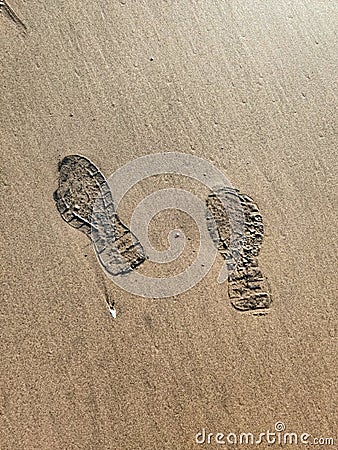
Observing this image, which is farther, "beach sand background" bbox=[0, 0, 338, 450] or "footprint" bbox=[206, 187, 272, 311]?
"footprint" bbox=[206, 187, 272, 311]

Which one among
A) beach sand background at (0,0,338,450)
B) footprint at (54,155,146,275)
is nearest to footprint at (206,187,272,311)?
beach sand background at (0,0,338,450)

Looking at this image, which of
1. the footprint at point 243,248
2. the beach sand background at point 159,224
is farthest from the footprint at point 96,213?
the footprint at point 243,248

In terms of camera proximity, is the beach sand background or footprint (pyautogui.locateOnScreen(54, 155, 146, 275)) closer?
the beach sand background

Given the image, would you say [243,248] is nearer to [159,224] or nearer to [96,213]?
[159,224]

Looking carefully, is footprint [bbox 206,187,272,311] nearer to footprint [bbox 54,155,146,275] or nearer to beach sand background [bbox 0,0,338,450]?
beach sand background [bbox 0,0,338,450]

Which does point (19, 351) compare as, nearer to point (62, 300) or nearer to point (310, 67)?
point (62, 300)

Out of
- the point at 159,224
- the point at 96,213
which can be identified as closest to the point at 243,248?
the point at 159,224
